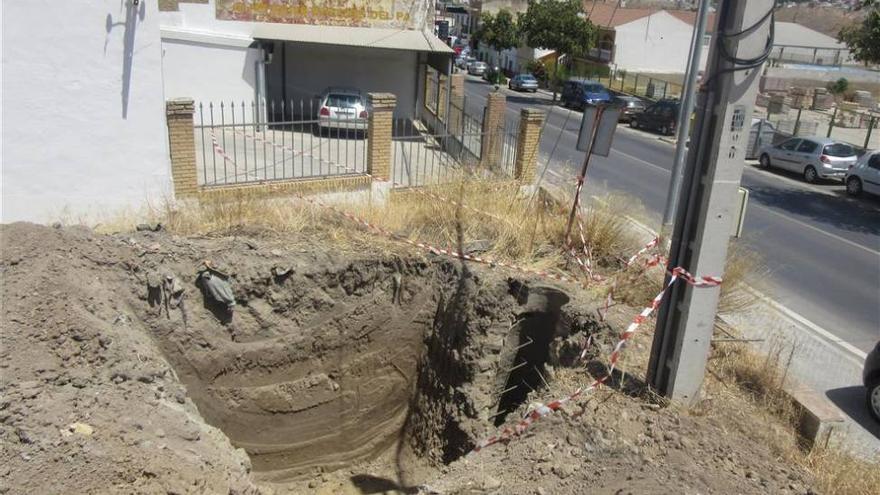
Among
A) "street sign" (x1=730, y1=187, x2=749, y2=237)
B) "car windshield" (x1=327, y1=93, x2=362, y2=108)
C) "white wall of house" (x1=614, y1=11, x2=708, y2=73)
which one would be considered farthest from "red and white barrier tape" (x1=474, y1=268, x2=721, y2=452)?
"white wall of house" (x1=614, y1=11, x2=708, y2=73)

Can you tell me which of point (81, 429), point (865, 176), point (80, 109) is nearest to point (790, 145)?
point (865, 176)

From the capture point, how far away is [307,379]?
8.71m

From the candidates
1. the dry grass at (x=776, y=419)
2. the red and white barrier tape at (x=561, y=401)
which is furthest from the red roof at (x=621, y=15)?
the red and white barrier tape at (x=561, y=401)

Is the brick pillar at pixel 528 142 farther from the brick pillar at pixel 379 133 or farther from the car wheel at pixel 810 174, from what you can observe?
the car wheel at pixel 810 174

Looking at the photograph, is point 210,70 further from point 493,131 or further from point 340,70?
point 493,131

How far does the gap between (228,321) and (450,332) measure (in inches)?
105

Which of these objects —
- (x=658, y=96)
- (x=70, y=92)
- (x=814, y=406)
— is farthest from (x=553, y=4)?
(x=814, y=406)

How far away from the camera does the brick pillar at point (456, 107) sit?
2134 cm

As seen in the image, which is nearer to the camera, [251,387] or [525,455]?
[525,455]

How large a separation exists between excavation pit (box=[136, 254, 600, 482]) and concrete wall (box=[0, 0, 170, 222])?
425 centimetres

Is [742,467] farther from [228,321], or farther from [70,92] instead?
Result: [70,92]

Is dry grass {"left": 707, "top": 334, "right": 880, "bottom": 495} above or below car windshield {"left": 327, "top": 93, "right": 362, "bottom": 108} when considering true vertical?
below

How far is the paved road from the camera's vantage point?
39.2ft

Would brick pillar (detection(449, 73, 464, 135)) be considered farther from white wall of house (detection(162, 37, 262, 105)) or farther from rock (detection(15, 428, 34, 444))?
rock (detection(15, 428, 34, 444))
